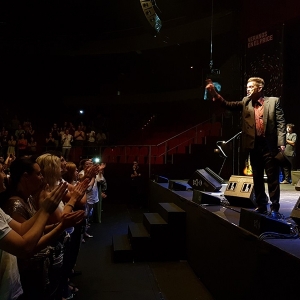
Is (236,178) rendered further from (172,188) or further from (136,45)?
(136,45)

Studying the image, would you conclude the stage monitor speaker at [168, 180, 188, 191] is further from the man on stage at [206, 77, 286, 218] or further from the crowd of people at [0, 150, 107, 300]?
the crowd of people at [0, 150, 107, 300]

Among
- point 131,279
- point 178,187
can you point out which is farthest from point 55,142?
point 131,279

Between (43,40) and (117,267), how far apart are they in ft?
41.5

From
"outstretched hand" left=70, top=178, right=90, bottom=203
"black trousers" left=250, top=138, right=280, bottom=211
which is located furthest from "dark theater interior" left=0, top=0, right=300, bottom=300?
"outstretched hand" left=70, top=178, right=90, bottom=203

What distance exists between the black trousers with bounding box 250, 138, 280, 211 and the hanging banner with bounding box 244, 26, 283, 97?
5381 mm

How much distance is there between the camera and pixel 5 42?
574 inches

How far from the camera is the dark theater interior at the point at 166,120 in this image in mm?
3250

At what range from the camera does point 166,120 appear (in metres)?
16.0

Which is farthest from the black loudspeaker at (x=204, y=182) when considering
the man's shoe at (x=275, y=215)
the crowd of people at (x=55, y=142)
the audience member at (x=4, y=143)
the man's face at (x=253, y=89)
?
the audience member at (x=4, y=143)

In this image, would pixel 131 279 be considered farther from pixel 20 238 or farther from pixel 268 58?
pixel 268 58

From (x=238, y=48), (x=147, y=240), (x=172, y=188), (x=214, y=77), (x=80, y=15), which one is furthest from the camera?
(x=80, y=15)

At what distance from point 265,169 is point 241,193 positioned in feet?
2.22

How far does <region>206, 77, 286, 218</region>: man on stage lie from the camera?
3396mm

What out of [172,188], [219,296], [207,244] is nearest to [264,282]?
[219,296]
